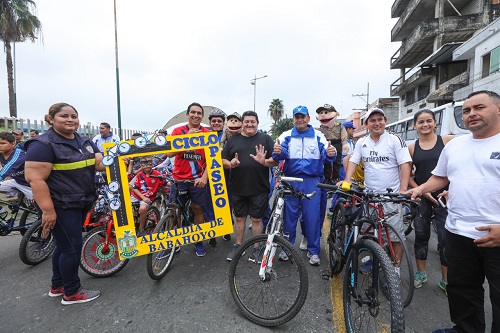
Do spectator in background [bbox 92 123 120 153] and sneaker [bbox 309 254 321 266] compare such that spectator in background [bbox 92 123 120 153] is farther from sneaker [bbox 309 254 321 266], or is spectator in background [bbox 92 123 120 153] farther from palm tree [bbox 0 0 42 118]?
palm tree [bbox 0 0 42 118]

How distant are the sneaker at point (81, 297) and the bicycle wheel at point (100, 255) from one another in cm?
38

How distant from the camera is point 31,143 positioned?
2.42m

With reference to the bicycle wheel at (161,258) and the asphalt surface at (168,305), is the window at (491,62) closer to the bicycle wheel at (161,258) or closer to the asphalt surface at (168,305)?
the asphalt surface at (168,305)

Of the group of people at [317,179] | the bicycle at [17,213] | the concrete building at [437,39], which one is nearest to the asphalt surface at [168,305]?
the group of people at [317,179]

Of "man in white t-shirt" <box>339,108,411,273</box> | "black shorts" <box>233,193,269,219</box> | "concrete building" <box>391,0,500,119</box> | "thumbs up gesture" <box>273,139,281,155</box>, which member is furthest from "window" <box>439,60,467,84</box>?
"black shorts" <box>233,193,269,219</box>

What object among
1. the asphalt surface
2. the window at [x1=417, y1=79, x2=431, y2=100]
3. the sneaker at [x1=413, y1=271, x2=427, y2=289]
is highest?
the window at [x1=417, y1=79, x2=431, y2=100]

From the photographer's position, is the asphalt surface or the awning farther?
the awning

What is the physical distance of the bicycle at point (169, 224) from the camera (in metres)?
3.02

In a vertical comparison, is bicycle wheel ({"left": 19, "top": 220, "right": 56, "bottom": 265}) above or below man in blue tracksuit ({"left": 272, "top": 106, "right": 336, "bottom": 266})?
below

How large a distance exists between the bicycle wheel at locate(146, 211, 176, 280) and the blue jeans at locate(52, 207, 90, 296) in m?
0.71

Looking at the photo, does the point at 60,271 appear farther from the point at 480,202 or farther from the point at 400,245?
the point at 480,202

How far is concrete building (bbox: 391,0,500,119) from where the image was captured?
58.5ft

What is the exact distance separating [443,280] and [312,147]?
6.72ft

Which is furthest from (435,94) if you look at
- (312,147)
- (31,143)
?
Result: (31,143)
